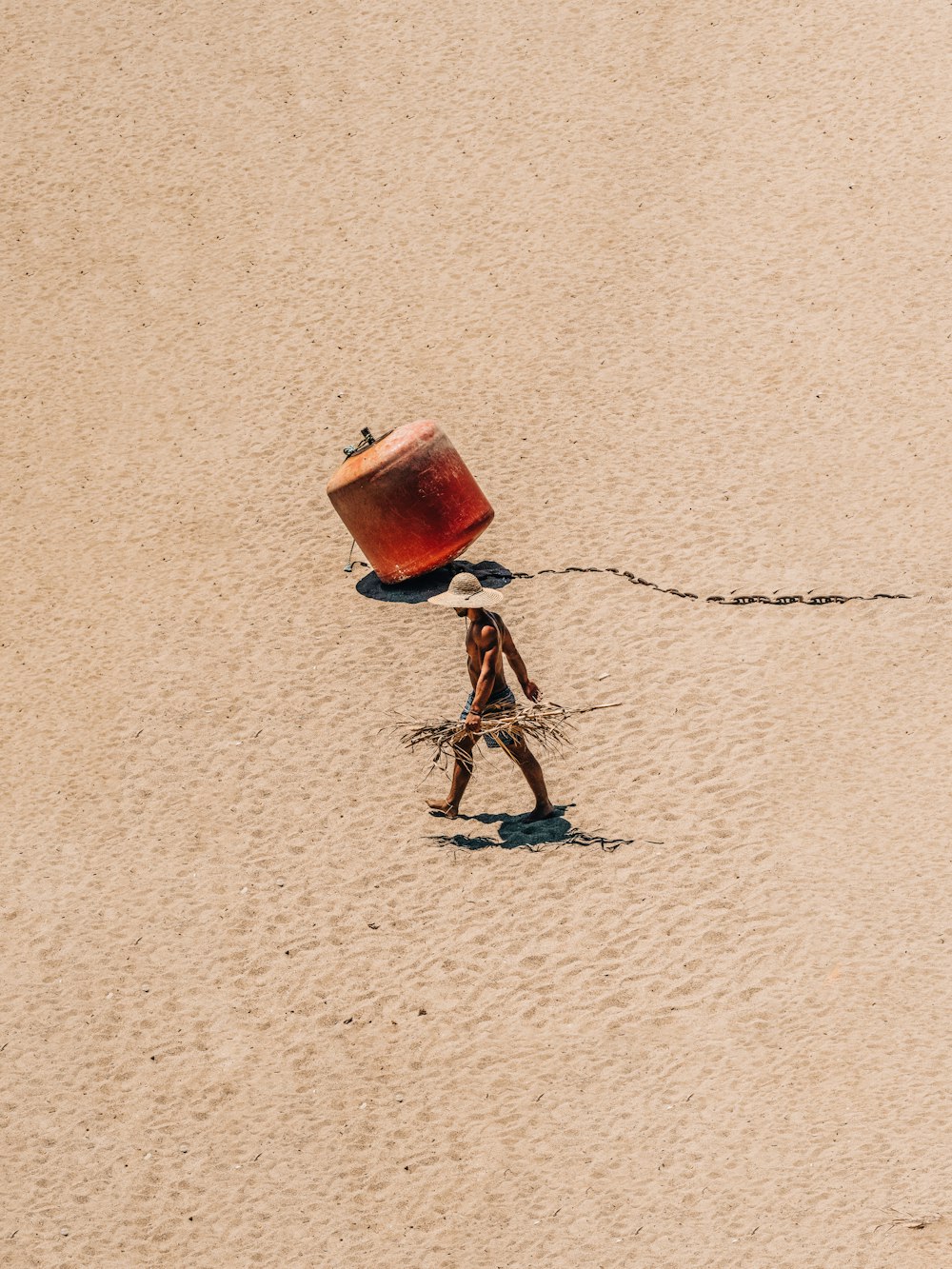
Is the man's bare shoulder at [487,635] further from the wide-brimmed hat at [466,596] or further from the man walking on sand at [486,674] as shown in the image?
the wide-brimmed hat at [466,596]

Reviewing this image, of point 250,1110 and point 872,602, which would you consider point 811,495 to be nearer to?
point 872,602

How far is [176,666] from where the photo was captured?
414 inches

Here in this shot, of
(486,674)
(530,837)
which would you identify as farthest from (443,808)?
(486,674)

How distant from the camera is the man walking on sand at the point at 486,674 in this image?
8188mm

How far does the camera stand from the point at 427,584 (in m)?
11.2

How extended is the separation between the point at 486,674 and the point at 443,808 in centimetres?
102

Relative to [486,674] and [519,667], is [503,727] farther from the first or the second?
[519,667]

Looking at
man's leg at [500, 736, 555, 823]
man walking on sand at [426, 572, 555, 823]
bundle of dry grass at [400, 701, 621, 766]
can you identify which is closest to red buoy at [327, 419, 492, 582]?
bundle of dry grass at [400, 701, 621, 766]

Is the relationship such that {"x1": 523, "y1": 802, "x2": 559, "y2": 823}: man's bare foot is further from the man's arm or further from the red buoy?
the red buoy

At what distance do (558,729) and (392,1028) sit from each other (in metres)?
2.35

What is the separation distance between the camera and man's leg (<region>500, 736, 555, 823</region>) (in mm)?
8242

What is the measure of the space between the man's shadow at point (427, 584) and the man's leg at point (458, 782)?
7.64ft

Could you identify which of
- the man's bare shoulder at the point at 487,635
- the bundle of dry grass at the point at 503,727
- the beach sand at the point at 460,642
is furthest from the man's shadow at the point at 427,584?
the man's bare shoulder at the point at 487,635

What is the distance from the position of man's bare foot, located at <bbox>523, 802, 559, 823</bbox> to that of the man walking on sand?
0.07 feet
